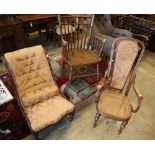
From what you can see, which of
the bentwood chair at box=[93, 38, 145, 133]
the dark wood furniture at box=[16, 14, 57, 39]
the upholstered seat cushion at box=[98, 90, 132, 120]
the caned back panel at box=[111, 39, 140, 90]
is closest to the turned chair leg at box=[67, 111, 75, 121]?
the bentwood chair at box=[93, 38, 145, 133]

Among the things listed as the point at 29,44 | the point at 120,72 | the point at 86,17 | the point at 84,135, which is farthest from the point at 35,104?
the point at 29,44

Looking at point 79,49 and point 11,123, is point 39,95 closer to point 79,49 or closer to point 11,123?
point 11,123

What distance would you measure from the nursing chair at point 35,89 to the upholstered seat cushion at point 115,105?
0.41 metres

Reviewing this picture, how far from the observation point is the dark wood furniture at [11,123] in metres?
2.23

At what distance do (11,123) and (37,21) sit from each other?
7.08 feet

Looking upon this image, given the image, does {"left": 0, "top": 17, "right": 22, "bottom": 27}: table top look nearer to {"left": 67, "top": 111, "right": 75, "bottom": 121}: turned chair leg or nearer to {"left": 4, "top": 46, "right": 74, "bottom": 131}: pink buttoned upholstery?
{"left": 4, "top": 46, "right": 74, "bottom": 131}: pink buttoned upholstery

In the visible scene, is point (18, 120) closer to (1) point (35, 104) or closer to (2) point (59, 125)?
(1) point (35, 104)

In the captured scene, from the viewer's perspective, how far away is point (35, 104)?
2.31 metres

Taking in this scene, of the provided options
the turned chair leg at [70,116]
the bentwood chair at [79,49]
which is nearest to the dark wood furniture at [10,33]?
the bentwood chair at [79,49]

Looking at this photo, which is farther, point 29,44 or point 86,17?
point 29,44

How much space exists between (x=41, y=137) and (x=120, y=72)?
1.31 meters

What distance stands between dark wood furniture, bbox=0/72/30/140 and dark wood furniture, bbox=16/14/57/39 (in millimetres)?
1638

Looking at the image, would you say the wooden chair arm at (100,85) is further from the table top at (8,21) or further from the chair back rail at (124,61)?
the table top at (8,21)

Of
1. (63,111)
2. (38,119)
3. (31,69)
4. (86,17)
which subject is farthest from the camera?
(86,17)
